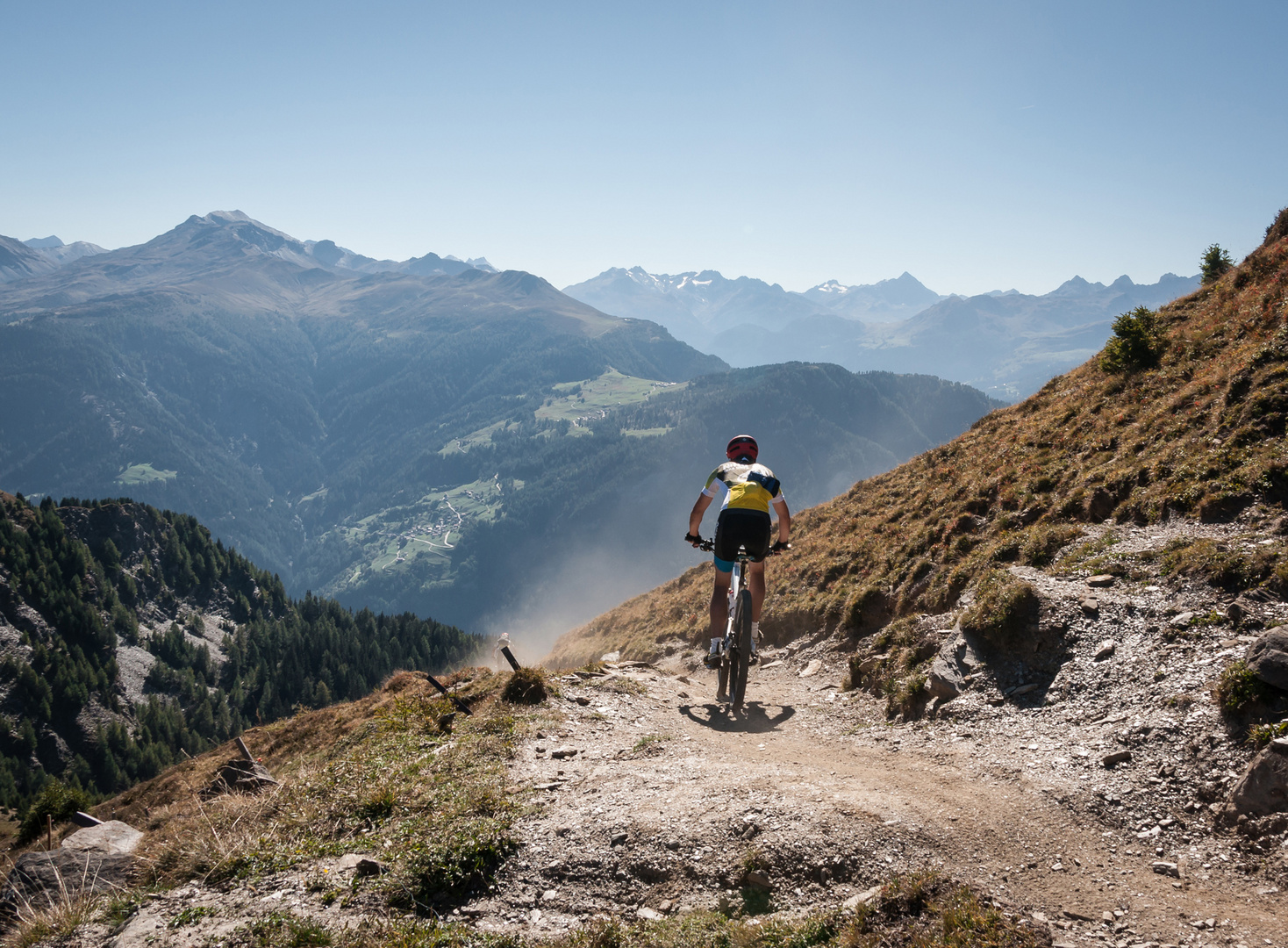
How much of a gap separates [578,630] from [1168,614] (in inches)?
1364

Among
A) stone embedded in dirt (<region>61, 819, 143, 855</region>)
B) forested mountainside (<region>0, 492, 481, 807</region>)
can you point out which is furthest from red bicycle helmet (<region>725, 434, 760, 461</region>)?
forested mountainside (<region>0, 492, 481, 807</region>)

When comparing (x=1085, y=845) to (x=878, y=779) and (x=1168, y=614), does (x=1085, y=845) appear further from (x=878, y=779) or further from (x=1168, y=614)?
(x=1168, y=614)

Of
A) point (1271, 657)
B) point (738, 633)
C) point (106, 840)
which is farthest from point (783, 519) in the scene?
point (106, 840)

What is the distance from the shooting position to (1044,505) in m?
13.4

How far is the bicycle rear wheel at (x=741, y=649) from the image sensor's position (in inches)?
440

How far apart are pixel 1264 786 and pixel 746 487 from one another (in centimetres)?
706

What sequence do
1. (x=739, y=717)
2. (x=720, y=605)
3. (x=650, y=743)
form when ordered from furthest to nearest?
(x=720, y=605) → (x=739, y=717) → (x=650, y=743)

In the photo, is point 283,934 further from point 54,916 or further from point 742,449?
point 742,449

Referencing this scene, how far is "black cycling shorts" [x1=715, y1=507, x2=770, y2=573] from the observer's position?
10789 millimetres

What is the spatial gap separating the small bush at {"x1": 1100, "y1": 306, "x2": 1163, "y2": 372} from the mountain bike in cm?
1193

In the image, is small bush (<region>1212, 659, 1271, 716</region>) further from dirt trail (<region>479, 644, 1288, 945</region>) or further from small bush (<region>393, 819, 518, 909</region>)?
small bush (<region>393, 819, 518, 909</region>)

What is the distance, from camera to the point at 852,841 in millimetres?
5621

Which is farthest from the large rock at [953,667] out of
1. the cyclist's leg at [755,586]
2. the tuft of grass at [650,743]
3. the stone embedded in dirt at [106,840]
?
the stone embedded in dirt at [106,840]

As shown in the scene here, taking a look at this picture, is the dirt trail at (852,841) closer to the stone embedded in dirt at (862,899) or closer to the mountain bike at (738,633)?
the stone embedded in dirt at (862,899)
